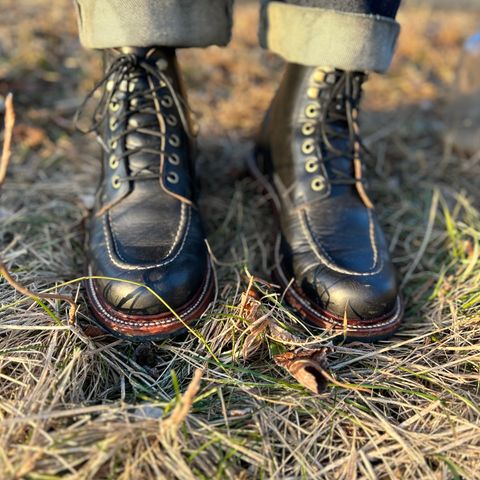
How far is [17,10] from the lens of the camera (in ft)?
10.4

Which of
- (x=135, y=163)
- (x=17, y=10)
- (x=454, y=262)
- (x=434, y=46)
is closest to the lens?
(x=135, y=163)

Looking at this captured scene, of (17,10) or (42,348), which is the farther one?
(17,10)

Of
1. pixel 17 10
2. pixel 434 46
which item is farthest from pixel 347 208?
pixel 17 10

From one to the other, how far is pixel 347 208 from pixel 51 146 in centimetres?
150

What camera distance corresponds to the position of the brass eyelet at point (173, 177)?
163 centimetres

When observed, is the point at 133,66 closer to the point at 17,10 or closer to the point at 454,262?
the point at 454,262

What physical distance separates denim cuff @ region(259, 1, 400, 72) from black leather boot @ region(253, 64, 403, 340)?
75 millimetres

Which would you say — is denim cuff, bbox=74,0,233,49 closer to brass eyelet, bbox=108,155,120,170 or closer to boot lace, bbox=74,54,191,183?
boot lace, bbox=74,54,191,183

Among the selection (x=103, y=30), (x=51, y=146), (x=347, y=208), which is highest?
(x=103, y=30)

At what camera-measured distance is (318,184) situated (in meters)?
1.71

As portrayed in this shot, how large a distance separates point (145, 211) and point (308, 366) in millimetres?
701

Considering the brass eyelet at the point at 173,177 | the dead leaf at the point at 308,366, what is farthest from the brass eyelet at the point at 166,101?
the dead leaf at the point at 308,366

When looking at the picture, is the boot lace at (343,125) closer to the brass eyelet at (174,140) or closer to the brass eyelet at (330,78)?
the brass eyelet at (330,78)

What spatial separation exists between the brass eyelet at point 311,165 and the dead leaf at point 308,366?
26.9 inches
